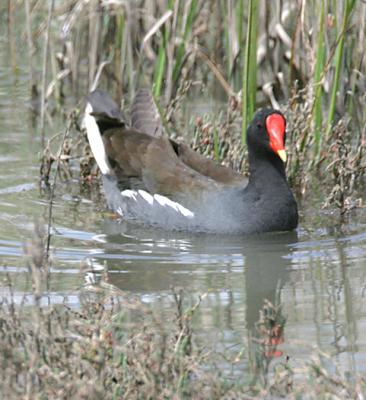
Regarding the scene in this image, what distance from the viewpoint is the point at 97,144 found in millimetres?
7035

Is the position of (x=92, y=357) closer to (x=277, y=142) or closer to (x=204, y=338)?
(x=204, y=338)

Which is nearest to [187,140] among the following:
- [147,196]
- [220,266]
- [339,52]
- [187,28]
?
[187,28]

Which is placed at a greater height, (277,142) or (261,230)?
(277,142)

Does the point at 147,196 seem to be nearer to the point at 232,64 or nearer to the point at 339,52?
the point at 232,64

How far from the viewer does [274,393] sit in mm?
3490

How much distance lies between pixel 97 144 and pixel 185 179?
812 mm

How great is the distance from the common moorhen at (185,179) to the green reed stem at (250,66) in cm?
17

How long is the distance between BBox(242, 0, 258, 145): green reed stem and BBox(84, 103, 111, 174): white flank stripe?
98 centimetres

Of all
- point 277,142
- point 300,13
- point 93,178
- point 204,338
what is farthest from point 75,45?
point 204,338

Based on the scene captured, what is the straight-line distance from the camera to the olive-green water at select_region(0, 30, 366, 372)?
450 centimetres

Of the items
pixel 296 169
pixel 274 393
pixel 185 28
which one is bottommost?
pixel 274 393

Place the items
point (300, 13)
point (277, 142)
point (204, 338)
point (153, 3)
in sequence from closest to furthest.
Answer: point (204, 338) < point (277, 142) < point (300, 13) < point (153, 3)

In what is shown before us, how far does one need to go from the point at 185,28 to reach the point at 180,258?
175 centimetres

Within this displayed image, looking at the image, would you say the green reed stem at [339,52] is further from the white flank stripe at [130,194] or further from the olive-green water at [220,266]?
the white flank stripe at [130,194]
